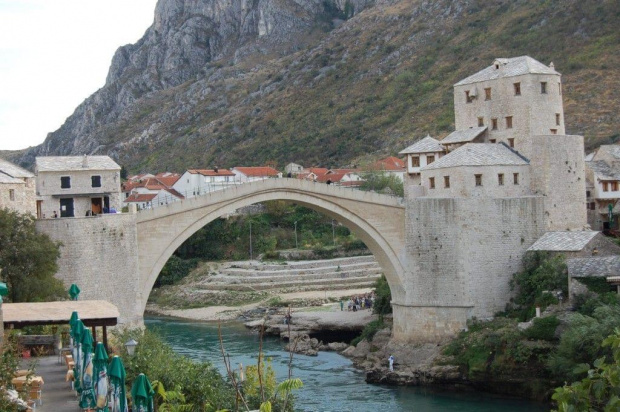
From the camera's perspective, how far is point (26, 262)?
30.2m

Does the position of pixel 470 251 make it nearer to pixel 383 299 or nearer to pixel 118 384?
pixel 383 299

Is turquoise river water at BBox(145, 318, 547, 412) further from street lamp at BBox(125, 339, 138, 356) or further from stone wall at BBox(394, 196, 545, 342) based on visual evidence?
street lamp at BBox(125, 339, 138, 356)

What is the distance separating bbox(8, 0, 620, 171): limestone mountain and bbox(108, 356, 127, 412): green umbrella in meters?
52.0

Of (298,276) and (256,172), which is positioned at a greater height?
(256,172)

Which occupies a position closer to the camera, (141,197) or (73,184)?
(73,184)

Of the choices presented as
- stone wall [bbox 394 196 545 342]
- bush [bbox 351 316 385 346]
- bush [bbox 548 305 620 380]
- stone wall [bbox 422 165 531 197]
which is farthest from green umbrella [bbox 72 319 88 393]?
bush [bbox 351 316 385 346]

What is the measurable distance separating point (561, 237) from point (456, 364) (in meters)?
6.49

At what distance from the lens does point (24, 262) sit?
3023cm

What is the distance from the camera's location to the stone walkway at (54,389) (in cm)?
1630

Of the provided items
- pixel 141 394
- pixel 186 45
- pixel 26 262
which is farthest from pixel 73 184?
pixel 186 45

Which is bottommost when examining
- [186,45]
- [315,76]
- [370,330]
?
[370,330]

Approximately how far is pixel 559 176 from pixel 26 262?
2053cm

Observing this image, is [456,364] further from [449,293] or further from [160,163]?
[160,163]

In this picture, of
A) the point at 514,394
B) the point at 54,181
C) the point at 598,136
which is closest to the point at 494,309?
the point at 514,394
